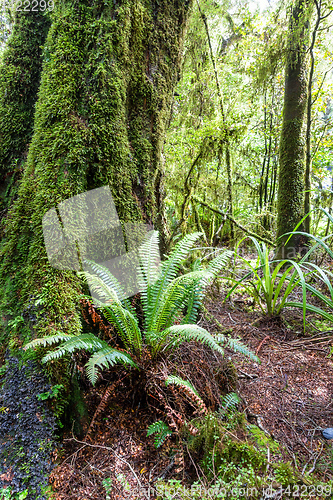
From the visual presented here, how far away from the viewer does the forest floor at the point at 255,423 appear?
3.34ft

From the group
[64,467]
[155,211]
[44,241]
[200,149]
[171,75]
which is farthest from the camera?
[200,149]

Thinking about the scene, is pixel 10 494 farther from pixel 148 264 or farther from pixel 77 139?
pixel 77 139

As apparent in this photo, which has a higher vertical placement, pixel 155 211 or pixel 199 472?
pixel 155 211

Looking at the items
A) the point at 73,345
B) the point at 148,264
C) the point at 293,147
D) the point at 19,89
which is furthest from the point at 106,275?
the point at 293,147

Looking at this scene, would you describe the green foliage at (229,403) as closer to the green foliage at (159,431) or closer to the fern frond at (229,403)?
the fern frond at (229,403)

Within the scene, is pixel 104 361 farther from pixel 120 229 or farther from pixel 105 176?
pixel 105 176

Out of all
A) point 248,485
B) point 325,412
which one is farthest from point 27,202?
point 325,412

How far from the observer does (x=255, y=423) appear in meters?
1.39

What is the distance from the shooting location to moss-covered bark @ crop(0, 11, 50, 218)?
5.75 ft

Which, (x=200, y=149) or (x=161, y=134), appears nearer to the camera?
(x=161, y=134)

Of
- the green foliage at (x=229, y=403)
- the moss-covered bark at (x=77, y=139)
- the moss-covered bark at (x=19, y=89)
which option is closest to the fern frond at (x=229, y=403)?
the green foliage at (x=229, y=403)

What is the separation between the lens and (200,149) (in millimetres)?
3633

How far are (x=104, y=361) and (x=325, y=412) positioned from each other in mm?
1325

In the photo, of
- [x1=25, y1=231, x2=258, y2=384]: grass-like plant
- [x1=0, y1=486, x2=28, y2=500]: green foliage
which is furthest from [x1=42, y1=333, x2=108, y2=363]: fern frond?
[x1=0, y1=486, x2=28, y2=500]: green foliage
